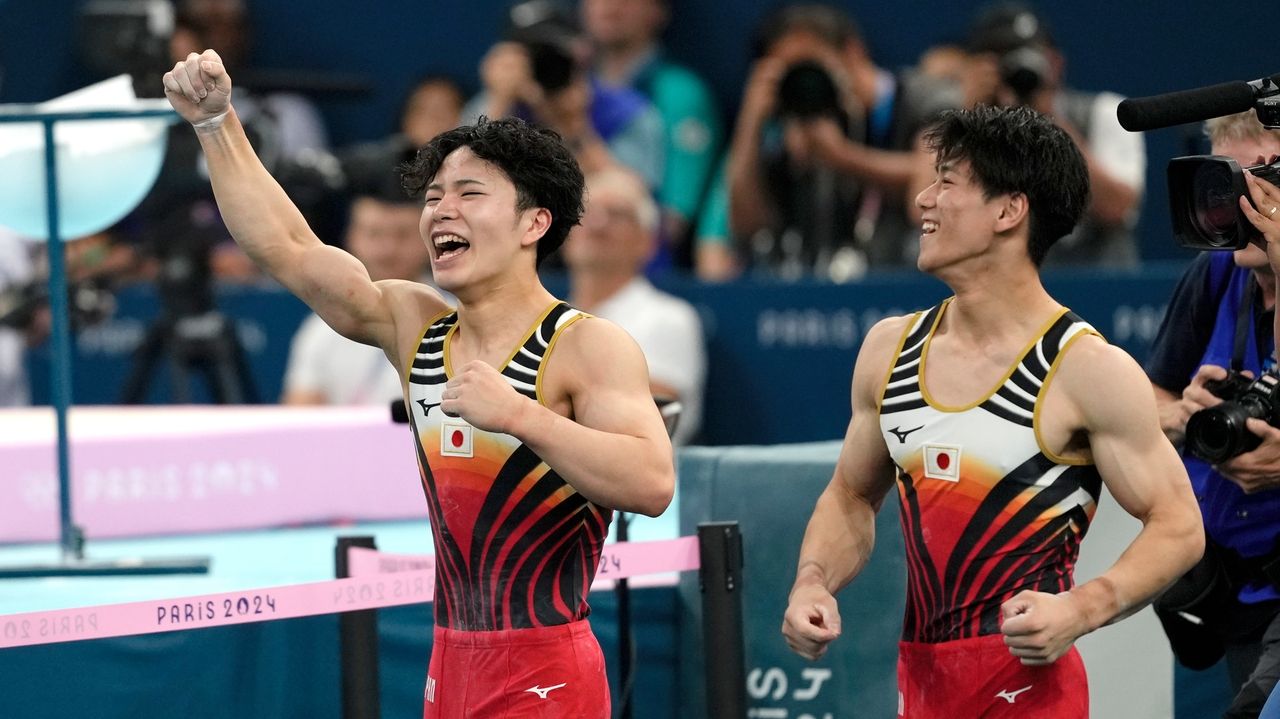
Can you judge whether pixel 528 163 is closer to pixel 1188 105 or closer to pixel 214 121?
pixel 214 121

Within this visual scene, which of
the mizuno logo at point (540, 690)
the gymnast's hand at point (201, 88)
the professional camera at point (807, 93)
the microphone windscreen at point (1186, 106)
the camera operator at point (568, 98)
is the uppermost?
the camera operator at point (568, 98)

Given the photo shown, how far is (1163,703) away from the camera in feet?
14.7

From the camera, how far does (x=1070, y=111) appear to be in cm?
718

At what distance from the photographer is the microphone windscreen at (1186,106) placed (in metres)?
3.18

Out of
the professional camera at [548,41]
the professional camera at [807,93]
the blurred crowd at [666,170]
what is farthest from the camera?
the professional camera at [548,41]

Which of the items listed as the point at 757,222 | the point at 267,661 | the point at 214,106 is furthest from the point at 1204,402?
the point at 757,222

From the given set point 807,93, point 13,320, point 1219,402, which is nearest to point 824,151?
point 807,93

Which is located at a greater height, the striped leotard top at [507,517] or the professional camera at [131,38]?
the professional camera at [131,38]

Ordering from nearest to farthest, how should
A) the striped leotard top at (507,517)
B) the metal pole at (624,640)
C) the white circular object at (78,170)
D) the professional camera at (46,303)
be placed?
the striped leotard top at (507,517) < the metal pole at (624,640) < the white circular object at (78,170) < the professional camera at (46,303)

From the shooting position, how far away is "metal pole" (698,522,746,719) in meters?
4.22

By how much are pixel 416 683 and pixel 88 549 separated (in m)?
1.57

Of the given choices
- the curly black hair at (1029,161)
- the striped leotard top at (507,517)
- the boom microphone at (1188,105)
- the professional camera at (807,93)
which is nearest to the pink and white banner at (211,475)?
the professional camera at (807,93)

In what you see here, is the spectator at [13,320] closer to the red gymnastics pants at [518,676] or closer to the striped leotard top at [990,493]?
the red gymnastics pants at [518,676]

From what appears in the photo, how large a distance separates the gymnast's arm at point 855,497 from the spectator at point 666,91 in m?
5.17
